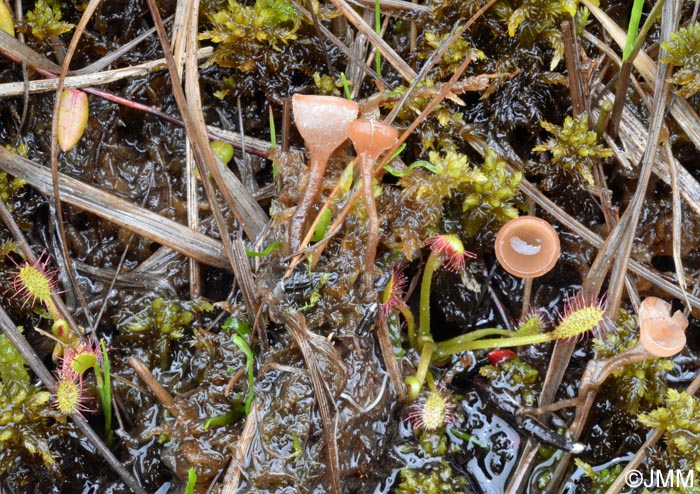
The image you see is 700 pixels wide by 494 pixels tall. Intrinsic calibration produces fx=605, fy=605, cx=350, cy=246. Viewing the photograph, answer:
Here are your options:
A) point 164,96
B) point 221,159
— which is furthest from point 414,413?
point 164,96

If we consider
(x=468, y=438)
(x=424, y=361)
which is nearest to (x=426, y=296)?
(x=424, y=361)

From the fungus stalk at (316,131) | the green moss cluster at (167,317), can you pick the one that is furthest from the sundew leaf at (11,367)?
the fungus stalk at (316,131)

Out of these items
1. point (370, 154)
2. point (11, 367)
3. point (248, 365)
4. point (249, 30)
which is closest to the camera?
point (370, 154)

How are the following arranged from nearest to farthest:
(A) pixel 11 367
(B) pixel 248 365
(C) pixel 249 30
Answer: (B) pixel 248 365 < (A) pixel 11 367 < (C) pixel 249 30

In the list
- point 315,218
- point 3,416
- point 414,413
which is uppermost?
point 315,218

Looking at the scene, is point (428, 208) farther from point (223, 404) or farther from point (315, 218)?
point (223, 404)

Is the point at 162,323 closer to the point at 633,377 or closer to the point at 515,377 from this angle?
the point at 515,377
